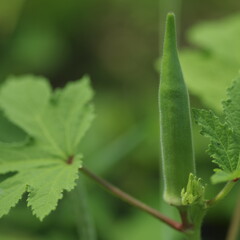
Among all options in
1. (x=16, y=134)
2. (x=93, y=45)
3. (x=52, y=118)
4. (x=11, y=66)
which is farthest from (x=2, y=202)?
(x=93, y=45)

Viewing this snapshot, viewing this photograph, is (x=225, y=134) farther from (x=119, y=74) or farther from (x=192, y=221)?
(x=119, y=74)

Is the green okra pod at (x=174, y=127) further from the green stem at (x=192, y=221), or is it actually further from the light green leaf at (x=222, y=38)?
the light green leaf at (x=222, y=38)

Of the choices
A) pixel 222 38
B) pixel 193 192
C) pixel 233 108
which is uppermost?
pixel 222 38

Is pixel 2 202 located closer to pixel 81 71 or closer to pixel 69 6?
pixel 81 71

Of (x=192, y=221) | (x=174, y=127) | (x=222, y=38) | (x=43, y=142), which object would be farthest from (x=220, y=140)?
(x=222, y=38)

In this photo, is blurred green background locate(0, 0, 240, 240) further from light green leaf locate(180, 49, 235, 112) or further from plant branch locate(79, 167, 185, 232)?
plant branch locate(79, 167, 185, 232)

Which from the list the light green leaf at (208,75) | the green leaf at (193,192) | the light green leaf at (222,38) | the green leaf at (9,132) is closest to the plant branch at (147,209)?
the green leaf at (193,192)
